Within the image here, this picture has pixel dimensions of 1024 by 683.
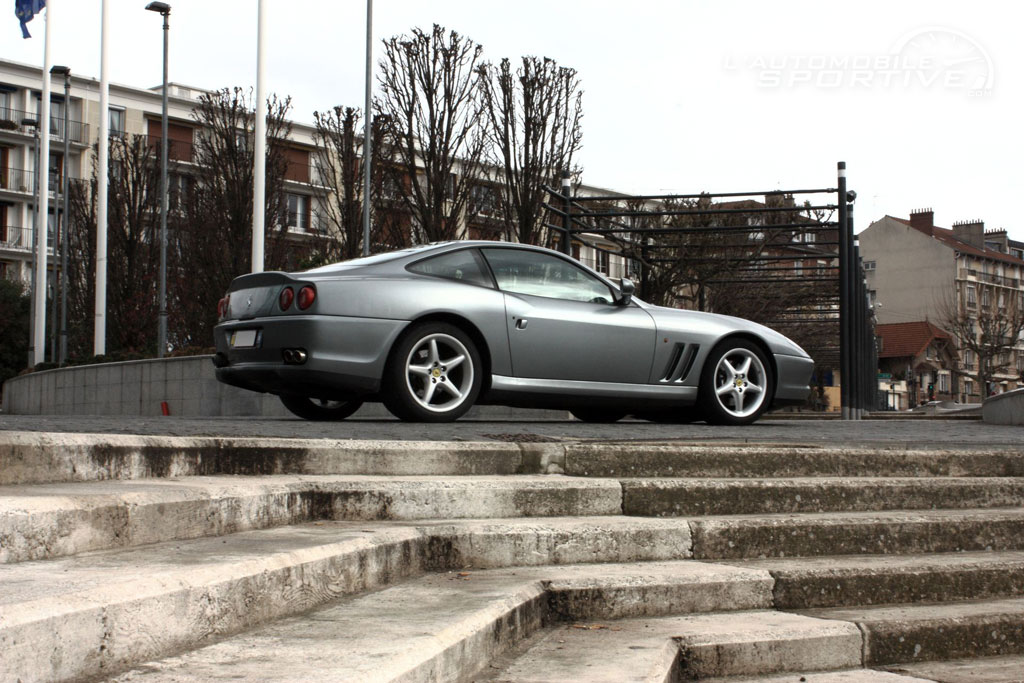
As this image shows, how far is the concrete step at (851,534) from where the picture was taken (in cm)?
443

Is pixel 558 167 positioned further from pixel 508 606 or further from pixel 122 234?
pixel 508 606

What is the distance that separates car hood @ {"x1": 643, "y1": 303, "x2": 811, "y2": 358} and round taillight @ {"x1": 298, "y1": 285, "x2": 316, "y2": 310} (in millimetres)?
2843

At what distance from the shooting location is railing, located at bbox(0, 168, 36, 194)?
5494 centimetres

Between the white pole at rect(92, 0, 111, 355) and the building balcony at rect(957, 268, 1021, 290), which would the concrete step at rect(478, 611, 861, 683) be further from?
the building balcony at rect(957, 268, 1021, 290)

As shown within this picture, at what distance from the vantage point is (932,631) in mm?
3777

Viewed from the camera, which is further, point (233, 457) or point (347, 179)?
point (347, 179)

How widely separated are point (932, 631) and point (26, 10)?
1168 inches

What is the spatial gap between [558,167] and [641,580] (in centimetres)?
2113

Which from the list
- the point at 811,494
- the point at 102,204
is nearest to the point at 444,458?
the point at 811,494

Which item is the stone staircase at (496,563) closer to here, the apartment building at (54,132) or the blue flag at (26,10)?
the blue flag at (26,10)

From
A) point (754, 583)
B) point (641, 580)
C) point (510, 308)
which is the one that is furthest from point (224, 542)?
point (510, 308)

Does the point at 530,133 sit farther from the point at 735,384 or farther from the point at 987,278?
the point at 987,278

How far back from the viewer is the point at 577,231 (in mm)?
13945

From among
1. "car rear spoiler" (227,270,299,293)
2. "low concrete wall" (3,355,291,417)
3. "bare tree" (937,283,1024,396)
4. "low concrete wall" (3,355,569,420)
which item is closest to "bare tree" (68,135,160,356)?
"low concrete wall" (3,355,291,417)
